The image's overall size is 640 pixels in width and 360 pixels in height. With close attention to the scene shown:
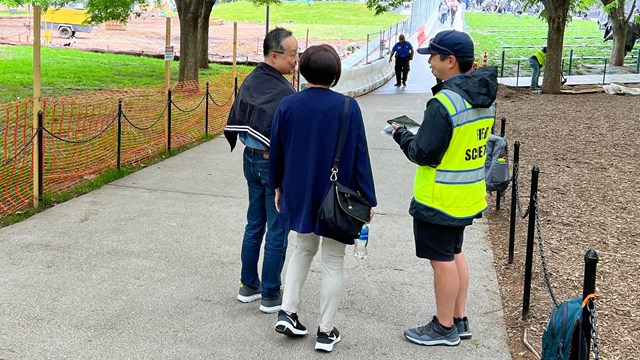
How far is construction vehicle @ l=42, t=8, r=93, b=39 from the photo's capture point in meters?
42.8

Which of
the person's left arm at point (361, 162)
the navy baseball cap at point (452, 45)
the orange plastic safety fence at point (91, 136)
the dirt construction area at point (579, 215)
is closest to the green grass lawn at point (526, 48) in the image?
the dirt construction area at point (579, 215)

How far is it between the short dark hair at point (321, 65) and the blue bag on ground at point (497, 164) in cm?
328

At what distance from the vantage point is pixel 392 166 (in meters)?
10.4

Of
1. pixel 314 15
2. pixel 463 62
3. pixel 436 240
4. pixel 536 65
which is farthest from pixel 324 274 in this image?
pixel 314 15

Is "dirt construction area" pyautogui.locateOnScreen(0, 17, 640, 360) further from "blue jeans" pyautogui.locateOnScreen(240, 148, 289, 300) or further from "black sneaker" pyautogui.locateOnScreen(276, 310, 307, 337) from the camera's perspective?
"blue jeans" pyautogui.locateOnScreen(240, 148, 289, 300)

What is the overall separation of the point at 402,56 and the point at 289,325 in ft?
63.2

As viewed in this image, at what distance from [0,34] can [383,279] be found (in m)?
39.1

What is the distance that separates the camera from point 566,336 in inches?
124

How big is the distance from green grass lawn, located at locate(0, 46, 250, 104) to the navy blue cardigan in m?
11.3

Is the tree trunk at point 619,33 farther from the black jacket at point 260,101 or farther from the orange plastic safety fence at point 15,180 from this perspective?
the black jacket at point 260,101

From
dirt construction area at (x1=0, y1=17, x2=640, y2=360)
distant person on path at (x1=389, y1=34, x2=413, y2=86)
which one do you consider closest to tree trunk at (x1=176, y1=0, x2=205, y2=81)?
distant person on path at (x1=389, y1=34, x2=413, y2=86)

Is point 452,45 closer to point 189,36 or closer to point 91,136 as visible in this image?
point 91,136

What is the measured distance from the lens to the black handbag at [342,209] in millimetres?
4020

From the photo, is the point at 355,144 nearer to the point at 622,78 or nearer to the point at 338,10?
the point at 622,78
